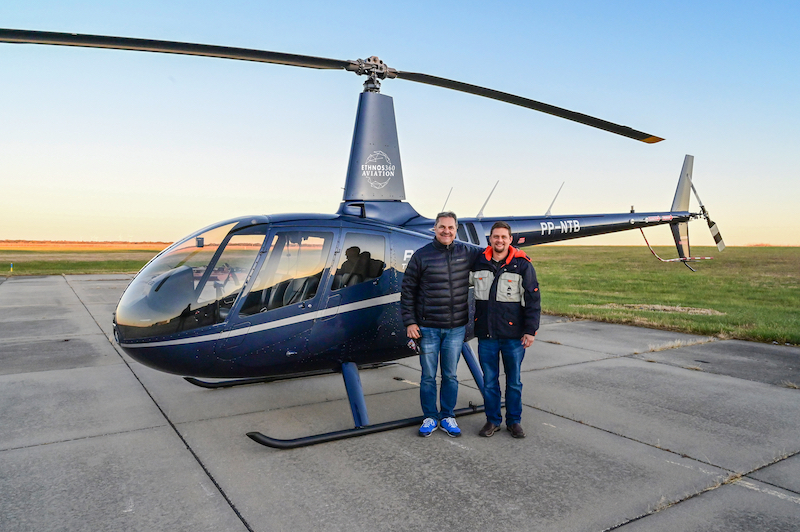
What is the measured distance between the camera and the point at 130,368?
23.5ft

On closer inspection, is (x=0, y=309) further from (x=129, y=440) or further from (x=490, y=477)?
(x=490, y=477)

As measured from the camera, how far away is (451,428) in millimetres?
4547

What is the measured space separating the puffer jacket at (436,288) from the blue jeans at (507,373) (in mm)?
355

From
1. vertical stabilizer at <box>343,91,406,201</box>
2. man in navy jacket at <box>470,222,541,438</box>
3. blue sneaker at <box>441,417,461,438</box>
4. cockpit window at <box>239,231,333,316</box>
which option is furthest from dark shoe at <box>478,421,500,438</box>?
vertical stabilizer at <box>343,91,406,201</box>

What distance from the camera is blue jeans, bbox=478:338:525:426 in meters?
4.49

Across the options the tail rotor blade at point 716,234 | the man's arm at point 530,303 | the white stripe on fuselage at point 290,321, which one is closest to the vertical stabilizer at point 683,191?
the tail rotor blade at point 716,234

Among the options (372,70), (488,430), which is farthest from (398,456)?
(372,70)

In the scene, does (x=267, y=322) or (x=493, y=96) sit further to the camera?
(x=493, y=96)

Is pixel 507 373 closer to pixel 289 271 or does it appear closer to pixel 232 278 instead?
pixel 289 271

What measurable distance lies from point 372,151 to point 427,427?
2.90 m

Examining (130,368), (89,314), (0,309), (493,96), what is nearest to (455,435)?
(493,96)

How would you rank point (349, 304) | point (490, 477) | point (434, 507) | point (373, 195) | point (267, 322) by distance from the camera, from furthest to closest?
point (373, 195) → point (349, 304) → point (267, 322) → point (490, 477) → point (434, 507)

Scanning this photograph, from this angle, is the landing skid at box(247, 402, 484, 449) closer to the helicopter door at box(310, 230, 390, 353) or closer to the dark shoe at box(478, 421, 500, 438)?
the dark shoe at box(478, 421, 500, 438)

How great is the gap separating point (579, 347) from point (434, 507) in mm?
6207
